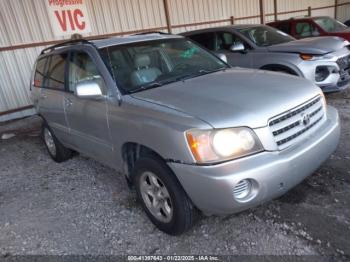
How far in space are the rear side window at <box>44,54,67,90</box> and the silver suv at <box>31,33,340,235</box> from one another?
118 millimetres

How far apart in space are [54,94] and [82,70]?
81 centimetres

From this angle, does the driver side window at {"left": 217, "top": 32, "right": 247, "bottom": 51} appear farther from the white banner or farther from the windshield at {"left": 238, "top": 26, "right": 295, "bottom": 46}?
the white banner

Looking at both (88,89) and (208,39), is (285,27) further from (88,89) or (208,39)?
(88,89)

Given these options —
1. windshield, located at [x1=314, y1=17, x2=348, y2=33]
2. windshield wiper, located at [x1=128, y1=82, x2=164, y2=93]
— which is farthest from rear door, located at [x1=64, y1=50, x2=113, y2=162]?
windshield, located at [x1=314, y1=17, x2=348, y2=33]

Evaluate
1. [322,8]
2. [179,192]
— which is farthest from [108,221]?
[322,8]

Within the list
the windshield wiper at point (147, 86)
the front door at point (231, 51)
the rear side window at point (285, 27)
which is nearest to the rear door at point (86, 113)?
the windshield wiper at point (147, 86)

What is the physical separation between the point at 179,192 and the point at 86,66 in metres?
1.88

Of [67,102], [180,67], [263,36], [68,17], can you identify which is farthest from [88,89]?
[68,17]

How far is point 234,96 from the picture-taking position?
8.91ft

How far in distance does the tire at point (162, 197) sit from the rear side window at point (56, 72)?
6.06 feet

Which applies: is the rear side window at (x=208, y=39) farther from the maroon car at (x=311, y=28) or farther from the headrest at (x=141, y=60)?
the headrest at (x=141, y=60)

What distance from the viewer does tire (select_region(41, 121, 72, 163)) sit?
4887 mm

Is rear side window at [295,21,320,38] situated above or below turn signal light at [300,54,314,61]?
below

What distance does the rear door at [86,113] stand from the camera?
3297 mm
